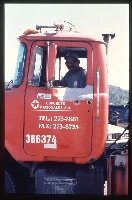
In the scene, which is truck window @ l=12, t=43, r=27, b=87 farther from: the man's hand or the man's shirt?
the man's shirt

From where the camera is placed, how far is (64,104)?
380 centimetres

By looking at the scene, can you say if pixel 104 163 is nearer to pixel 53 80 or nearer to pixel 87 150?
pixel 87 150

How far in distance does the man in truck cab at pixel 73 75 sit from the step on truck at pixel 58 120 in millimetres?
99

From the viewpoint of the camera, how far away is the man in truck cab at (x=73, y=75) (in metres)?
3.97

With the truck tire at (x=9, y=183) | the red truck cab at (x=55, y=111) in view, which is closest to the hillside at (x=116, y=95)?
the red truck cab at (x=55, y=111)

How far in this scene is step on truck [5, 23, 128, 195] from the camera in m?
3.80

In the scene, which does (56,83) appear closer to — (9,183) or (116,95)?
(9,183)

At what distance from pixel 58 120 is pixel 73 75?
2.31 ft

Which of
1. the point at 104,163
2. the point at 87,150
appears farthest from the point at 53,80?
the point at 104,163

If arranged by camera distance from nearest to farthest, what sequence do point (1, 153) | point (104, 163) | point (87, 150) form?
point (1, 153) → point (87, 150) → point (104, 163)

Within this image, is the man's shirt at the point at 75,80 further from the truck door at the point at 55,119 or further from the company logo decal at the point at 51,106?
the company logo decal at the point at 51,106

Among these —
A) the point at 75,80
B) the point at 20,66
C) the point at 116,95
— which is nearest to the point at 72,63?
the point at 75,80

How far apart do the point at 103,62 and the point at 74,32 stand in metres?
0.59

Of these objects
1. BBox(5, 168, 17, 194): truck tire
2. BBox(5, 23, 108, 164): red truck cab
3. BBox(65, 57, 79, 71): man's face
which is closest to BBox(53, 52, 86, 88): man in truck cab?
BBox(65, 57, 79, 71): man's face
